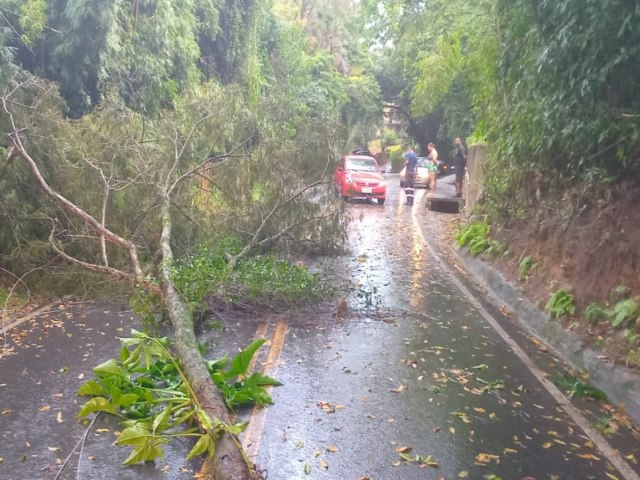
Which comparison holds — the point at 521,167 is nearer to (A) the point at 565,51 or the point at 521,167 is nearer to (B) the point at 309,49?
(A) the point at 565,51

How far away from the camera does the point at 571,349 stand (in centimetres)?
731

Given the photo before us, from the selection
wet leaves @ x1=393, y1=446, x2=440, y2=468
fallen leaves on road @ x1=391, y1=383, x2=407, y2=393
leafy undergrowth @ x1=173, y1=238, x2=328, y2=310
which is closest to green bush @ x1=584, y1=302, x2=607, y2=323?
fallen leaves on road @ x1=391, y1=383, x2=407, y2=393

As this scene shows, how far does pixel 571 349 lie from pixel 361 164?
18521mm

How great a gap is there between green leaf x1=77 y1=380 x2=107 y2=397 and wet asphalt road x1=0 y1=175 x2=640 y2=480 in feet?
0.52

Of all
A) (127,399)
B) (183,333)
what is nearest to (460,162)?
(183,333)

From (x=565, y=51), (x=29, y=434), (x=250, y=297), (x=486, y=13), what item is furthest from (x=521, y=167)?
(x=29, y=434)

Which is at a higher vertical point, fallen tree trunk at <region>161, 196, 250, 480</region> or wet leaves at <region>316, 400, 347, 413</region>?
fallen tree trunk at <region>161, 196, 250, 480</region>

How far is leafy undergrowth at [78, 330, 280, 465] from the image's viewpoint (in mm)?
4496

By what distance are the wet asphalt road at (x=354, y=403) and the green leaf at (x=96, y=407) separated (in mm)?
92

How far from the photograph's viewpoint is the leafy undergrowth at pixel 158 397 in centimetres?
450

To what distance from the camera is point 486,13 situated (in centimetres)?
1318

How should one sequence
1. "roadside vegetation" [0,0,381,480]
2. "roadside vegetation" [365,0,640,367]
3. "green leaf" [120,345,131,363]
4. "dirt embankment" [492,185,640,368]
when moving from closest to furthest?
"green leaf" [120,345,131,363] < "roadside vegetation" [365,0,640,367] < "dirt embankment" [492,185,640,368] < "roadside vegetation" [0,0,381,480]

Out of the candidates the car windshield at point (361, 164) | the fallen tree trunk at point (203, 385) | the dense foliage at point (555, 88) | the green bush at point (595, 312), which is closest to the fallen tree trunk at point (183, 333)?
the fallen tree trunk at point (203, 385)

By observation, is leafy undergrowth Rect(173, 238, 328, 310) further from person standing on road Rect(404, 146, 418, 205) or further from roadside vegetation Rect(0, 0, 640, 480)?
person standing on road Rect(404, 146, 418, 205)
